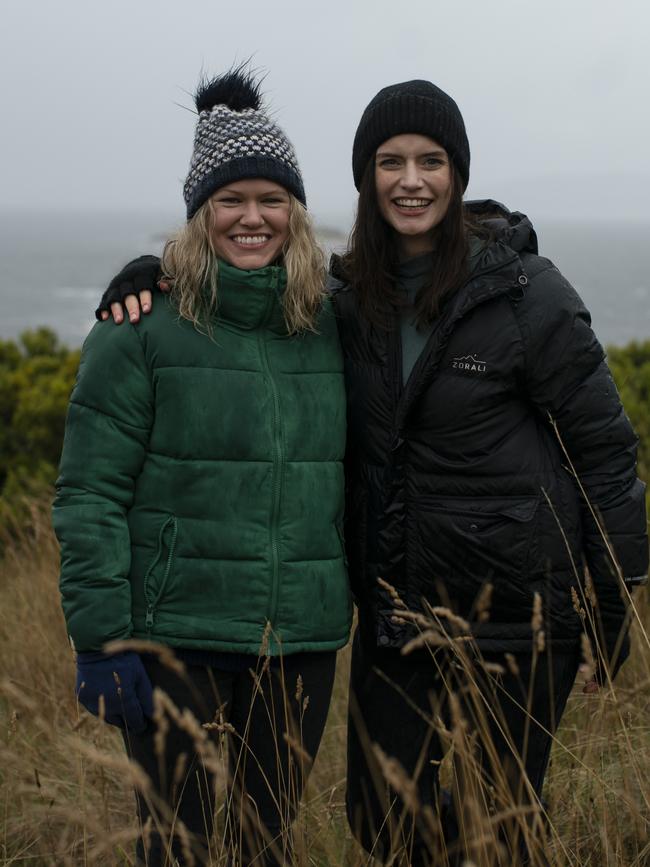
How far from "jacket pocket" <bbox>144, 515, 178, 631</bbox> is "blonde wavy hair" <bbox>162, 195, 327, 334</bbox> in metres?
0.51

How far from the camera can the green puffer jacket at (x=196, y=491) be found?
241cm

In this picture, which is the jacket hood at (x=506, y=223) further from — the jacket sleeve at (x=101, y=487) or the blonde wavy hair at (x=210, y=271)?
the jacket sleeve at (x=101, y=487)

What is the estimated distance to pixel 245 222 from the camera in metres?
2.60

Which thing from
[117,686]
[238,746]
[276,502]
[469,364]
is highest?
[469,364]

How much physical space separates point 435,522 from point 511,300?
61 centimetres

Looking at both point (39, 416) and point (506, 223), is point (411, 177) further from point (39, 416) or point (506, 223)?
point (39, 416)

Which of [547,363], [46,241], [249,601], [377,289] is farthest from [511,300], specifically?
[46,241]

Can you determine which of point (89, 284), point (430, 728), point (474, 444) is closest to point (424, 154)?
point (474, 444)

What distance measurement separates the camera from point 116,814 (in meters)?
3.53

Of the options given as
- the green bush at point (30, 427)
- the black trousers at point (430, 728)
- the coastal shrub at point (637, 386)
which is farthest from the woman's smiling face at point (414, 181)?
the green bush at point (30, 427)

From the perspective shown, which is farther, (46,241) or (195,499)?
(46,241)

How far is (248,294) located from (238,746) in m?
1.21

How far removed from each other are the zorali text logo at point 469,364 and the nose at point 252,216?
0.63m

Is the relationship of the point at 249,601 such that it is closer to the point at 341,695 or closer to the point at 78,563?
the point at 78,563
